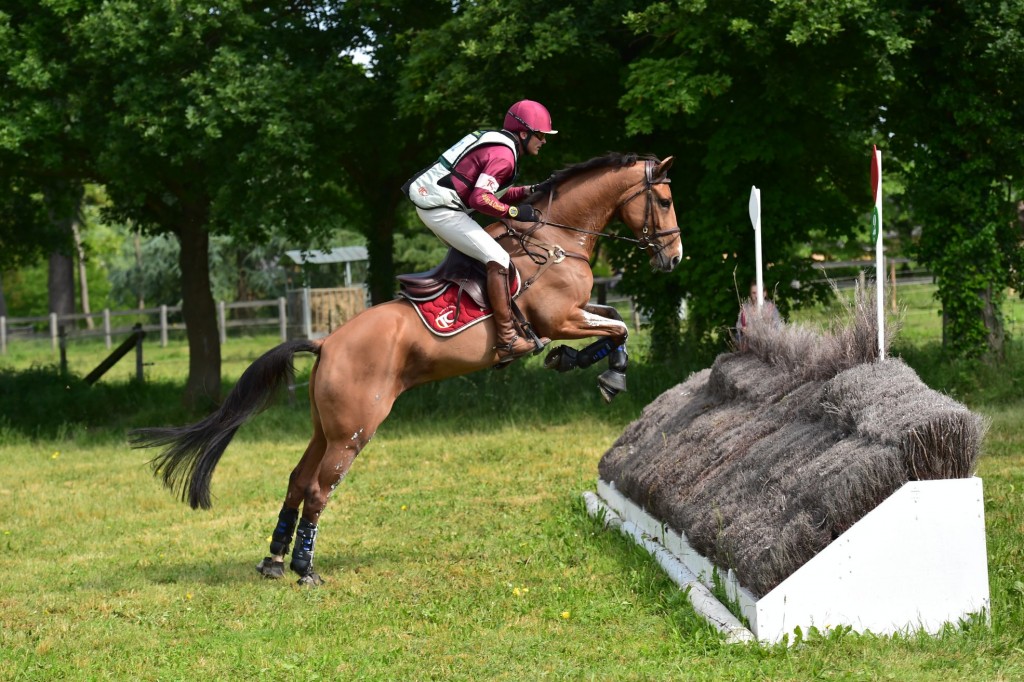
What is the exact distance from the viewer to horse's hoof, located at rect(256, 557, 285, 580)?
7.90 meters

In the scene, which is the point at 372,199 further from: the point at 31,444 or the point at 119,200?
the point at 31,444

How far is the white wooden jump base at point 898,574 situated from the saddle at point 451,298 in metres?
2.73

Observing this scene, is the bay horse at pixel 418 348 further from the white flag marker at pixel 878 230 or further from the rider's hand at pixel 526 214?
the white flag marker at pixel 878 230

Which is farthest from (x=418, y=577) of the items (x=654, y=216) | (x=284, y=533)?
→ (x=654, y=216)

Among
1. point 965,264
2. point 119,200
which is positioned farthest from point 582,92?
point 119,200

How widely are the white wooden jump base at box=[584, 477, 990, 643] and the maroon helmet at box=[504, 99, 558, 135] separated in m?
3.24

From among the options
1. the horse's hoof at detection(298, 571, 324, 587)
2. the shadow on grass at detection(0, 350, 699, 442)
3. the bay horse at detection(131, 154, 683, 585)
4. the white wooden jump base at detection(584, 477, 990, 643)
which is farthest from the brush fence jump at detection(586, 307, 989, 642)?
the shadow on grass at detection(0, 350, 699, 442)

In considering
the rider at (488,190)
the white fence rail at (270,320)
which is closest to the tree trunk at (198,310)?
the rider at (488,190)

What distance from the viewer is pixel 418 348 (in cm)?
748

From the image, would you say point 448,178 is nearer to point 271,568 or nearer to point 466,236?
point 466,236

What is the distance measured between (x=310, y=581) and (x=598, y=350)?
8.01ft

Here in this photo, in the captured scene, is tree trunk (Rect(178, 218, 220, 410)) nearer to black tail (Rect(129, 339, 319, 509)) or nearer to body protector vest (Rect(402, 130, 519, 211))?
black tail (Rect(129, 339, 319, 509))

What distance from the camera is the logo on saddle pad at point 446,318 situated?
746 cm

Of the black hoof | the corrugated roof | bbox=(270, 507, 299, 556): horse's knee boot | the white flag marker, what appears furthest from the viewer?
the corrugated roof
